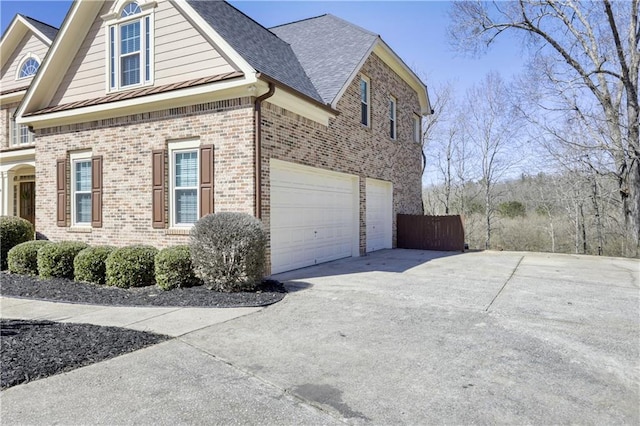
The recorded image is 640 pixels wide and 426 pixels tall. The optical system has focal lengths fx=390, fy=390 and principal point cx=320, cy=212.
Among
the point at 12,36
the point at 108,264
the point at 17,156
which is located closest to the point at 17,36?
the point at 12,36

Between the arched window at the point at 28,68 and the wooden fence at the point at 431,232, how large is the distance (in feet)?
53.8

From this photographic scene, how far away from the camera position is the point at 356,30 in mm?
13797

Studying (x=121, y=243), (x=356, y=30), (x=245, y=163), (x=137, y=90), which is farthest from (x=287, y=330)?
(x=356, y=30)

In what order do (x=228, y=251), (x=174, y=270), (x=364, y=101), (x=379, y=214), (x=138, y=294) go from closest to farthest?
(x=228, y=251) < (x=138, y=294) < (x=174, y=270) < (x=364, y=101) < (x=379, y=214)

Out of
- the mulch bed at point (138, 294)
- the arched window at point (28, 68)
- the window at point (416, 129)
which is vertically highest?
the arched window at point (28, 68)

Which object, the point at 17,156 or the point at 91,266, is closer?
the point at 91,266

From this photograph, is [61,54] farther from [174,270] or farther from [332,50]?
[332,50]

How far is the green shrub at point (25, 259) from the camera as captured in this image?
934 centimetres

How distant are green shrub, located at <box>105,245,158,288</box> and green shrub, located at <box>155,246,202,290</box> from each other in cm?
53

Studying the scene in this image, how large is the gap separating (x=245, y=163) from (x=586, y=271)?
894 centimetres

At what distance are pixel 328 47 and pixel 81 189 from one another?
8878 mm

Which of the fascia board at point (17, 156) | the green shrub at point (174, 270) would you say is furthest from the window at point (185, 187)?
the fascia board at point (17, 156)

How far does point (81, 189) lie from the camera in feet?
36.0

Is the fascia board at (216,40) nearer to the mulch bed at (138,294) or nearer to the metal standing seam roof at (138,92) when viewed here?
the metal standing seam roof at (138,92)
